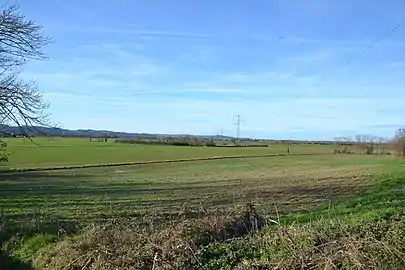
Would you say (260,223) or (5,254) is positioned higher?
(260,223)

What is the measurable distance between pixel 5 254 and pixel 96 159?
74.1 meters

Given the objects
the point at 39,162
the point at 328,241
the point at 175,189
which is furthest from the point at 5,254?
the point at 39,162

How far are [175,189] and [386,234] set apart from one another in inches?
1246

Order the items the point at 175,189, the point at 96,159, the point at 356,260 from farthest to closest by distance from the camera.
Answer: the point at 96,159 → the point at 175,189 → the point at 356,260

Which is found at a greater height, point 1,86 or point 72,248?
point 1,86

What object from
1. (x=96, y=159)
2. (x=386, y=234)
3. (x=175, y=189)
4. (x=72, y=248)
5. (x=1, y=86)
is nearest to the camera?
(x=386, y=234)

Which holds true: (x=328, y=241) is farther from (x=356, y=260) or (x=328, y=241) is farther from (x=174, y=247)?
(x=174, y=247)

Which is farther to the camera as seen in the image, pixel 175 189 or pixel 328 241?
pixel 175 189

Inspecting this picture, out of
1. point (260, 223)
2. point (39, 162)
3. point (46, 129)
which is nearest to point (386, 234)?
point (260, 223)

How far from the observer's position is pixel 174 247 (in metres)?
10.1

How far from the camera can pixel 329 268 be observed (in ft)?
25.3

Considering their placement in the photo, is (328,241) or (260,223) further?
(260,223)

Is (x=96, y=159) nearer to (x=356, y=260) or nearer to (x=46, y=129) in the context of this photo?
(x=46, y=129)

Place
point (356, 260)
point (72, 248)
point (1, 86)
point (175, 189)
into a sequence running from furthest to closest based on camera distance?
1. point (175, 189)
2. point (1, 86)
3. point (72, 248)
4. point (356, 260)
